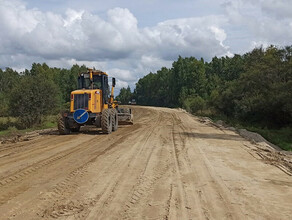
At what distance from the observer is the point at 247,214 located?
5098 mm

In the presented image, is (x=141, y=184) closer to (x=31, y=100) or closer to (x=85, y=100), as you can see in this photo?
(x=85, y=100)

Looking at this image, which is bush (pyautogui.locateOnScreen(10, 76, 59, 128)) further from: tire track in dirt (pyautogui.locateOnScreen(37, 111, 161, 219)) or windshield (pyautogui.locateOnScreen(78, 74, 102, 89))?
tire track in dirt (pyautogui.locateOnScreen(37, 111, 161, 219))

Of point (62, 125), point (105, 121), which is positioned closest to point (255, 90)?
point (105, 121)

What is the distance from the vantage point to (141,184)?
6742 millimetres

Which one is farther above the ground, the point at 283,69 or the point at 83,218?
the point at 283,69

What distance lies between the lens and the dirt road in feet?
17.0

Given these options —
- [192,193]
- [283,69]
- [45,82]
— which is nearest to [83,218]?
[192,193]

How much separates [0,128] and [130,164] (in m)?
27.7

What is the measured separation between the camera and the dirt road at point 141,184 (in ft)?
17.0

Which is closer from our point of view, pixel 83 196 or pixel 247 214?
pixel 247 214

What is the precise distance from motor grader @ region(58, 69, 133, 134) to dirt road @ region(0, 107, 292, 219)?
163 inches

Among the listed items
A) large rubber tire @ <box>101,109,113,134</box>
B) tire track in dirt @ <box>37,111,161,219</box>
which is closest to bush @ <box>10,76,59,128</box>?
large rubber tire @ <box>101,109,113,134</box>

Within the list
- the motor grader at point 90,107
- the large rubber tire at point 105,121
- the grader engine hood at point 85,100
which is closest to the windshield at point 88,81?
the motor grader at point 90,107

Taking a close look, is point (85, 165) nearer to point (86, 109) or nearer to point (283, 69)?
point (86, 109)
